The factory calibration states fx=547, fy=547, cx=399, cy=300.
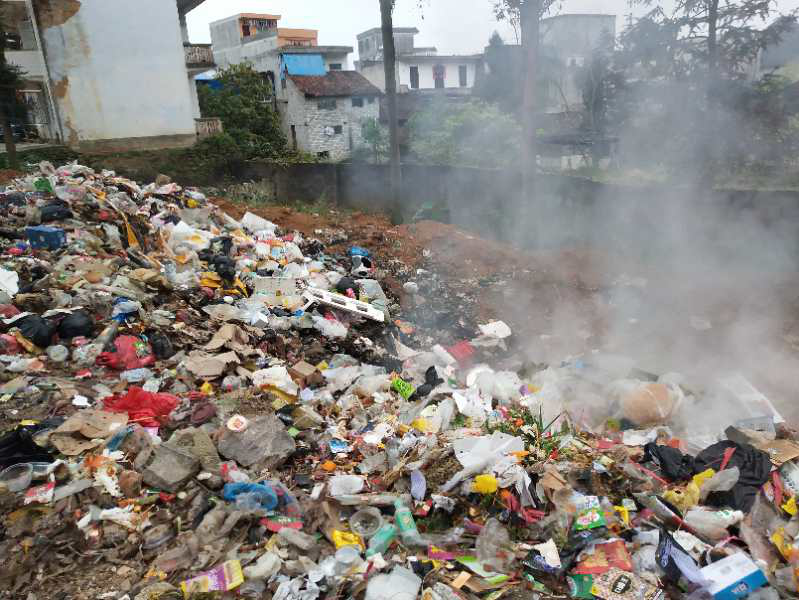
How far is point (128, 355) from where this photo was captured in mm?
4273

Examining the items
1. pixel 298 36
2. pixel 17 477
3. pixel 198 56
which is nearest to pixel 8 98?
pixel 198 56

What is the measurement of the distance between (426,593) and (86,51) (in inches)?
657

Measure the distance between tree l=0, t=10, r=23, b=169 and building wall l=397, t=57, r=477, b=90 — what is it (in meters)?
20.1

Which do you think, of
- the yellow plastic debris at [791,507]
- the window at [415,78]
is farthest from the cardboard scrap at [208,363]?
the window at [415,78]

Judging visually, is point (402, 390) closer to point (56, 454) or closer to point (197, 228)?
point (56, 454)

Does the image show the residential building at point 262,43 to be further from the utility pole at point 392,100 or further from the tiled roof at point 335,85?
the utility pole at point 392,100

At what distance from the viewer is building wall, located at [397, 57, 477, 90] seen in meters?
29.9

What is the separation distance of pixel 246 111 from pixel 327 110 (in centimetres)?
409

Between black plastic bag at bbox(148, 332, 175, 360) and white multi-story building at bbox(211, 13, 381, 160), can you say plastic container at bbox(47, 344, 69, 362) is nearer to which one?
black plastic bag at bbox(148, 332, 175, 360)

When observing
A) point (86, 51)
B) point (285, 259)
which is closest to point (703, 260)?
point (285, 259)

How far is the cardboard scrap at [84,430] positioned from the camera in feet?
10.2

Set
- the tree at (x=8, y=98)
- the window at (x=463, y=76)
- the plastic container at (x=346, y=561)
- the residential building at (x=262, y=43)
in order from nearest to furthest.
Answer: the plastic container at (x=346, y=561), the tree at (x=8, y=98), the residential building at (x=262, y=43), the window at (x=463, y=76)

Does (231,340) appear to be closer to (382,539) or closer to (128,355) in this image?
(128,355)

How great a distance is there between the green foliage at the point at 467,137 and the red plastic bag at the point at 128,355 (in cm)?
1183
